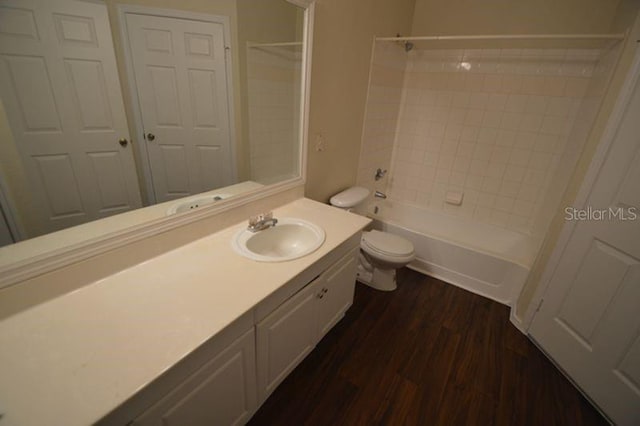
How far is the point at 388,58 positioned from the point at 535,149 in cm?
149

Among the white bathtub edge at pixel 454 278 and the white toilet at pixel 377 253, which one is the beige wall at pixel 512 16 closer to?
the white toilet at pixel 377 253

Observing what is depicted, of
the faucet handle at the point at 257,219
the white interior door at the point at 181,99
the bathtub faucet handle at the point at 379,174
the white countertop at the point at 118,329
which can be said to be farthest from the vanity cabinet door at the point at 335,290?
the bathtub faucet handle at the point at 379,174

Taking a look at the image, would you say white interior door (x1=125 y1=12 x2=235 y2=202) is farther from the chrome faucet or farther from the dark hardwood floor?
the dark hardwood floor

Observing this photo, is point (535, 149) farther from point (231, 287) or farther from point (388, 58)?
point (231, 287)

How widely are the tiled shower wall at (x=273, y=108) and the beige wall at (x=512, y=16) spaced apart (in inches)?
68.3

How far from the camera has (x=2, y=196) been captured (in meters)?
0.79

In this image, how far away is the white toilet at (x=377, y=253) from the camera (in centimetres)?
205

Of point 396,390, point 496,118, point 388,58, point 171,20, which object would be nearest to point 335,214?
point 396,390

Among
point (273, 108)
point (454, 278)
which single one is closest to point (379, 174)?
point (454, 278)

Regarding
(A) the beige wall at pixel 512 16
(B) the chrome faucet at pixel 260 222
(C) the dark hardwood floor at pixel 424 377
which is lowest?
(C) the dark hardwood floor at pixel 424 377

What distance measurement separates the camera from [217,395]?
93cm

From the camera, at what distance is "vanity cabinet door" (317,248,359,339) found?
143 centimetres

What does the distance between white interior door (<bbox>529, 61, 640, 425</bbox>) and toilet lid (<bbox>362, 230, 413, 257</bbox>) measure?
35.5 inches
